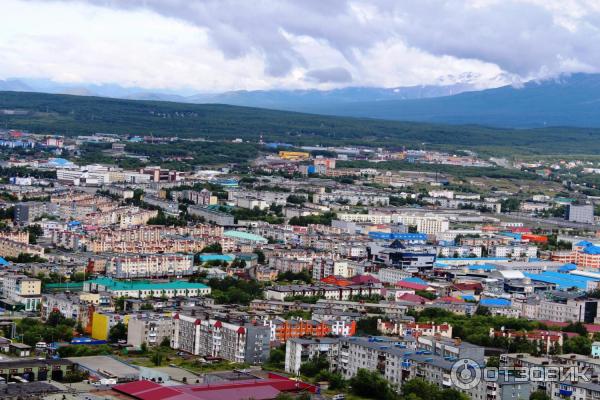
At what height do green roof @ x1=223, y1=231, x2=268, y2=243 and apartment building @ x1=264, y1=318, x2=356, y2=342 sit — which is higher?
apartment building @ x1=264, y1=318, x2=356, y2=342

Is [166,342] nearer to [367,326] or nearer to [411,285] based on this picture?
[367,326]

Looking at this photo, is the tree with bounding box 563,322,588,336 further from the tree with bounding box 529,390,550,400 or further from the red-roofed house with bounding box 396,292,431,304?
the tree with bounding box 529,390,550,400

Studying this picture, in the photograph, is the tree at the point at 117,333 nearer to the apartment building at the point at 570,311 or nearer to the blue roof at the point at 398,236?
the apartment building at the point at 570,311

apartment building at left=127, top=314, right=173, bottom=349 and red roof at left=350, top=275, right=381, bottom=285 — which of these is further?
red roof at left=350, top=275, right=381, bottom=285

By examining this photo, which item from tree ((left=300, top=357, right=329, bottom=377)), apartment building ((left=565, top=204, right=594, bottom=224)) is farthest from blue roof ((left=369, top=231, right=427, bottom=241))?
tree ((left=300, top=357, right=329, bottom=377))

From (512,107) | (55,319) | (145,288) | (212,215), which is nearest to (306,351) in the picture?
(55,319)

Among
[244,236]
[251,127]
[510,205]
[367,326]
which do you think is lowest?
[510,205]
